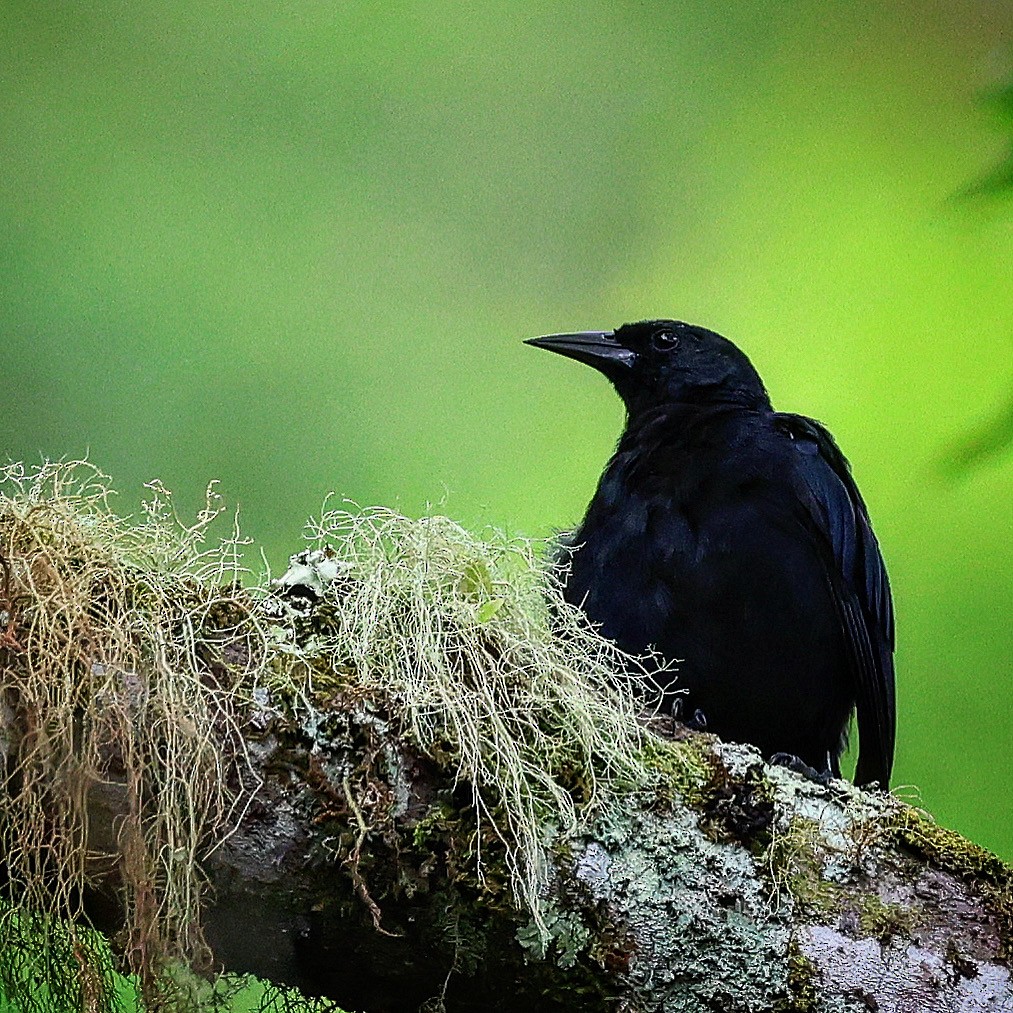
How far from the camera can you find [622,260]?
2291 millimetres

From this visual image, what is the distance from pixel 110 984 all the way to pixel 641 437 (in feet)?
3.39

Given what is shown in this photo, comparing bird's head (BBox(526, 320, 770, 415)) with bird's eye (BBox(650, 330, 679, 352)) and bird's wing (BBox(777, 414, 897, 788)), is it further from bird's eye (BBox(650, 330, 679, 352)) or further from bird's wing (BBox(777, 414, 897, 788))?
bird's wing (BBox(777, 414, 897, 788))

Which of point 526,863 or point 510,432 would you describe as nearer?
point 526,863

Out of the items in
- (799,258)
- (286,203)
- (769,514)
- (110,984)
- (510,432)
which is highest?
(799,258)

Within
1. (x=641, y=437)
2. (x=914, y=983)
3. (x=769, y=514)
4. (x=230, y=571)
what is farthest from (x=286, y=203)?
(x=914, y=983)

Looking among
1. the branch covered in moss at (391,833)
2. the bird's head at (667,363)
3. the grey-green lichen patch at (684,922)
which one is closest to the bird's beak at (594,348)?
the bird's head at (667,363)

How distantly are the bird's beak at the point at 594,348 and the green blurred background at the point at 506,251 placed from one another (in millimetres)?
311

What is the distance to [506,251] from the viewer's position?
2.28m

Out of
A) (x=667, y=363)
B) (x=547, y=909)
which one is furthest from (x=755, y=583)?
(x=547, y=909)

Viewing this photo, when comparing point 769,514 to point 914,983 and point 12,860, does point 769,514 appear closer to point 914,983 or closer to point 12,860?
point 914,983

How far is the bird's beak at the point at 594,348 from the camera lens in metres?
1.84

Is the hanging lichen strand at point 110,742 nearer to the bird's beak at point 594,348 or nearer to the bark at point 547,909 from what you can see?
the bark at point 547,909

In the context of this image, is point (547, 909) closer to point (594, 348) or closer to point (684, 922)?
point (684, 922)

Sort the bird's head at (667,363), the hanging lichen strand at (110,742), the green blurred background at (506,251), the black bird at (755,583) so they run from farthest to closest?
the green blurred background at (506,251) → the bird's head at (667,363) → the black bird at (755,583) → the hanging lichen strand at (110,742)
